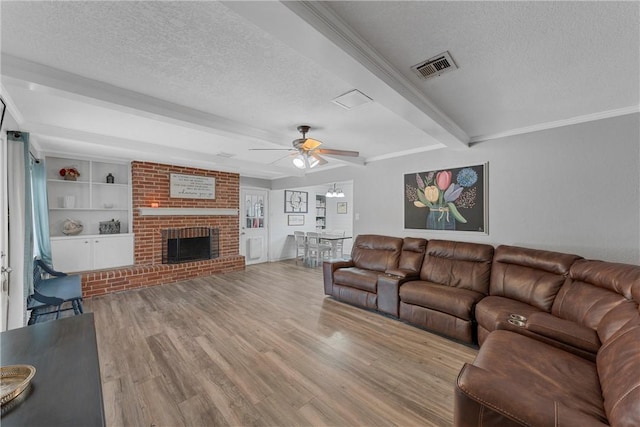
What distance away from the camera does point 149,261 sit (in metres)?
4.91

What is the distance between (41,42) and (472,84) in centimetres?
286

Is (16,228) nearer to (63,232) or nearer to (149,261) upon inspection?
(63,232)

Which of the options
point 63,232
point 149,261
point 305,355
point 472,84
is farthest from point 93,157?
point 472,84

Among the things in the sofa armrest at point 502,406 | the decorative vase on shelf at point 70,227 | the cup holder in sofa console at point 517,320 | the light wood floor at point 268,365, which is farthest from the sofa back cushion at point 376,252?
the decorative vase on shelf at point 70,227

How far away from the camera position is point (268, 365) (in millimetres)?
2273

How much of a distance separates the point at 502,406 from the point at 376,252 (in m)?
3.03

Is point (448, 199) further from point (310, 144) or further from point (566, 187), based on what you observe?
point (310, 144)

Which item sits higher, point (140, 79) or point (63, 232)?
point (140, 79)

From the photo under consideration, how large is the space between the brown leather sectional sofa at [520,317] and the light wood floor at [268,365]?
36cm

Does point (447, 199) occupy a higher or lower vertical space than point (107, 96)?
lower

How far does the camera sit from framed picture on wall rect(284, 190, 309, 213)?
7559mm

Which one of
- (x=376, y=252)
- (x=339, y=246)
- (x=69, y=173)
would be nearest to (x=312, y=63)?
A: (x=376, y=252)

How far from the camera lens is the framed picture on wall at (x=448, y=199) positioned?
344 centimetres

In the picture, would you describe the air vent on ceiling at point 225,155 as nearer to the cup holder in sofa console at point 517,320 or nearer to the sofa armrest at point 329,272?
the sofa armrest at point 329,272
